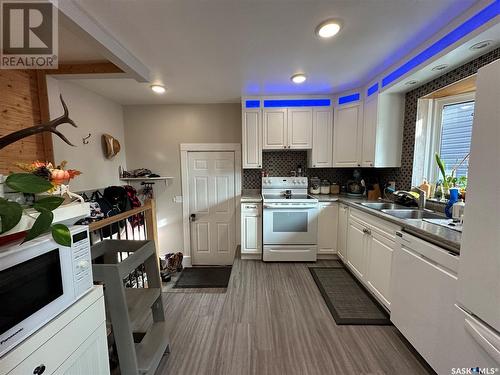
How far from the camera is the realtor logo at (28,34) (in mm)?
1239

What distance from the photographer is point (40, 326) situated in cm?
76

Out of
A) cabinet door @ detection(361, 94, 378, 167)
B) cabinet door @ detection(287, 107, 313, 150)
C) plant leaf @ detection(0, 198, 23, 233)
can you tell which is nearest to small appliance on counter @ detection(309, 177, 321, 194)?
cabinet door @ detection(287, 107, 313, 150)

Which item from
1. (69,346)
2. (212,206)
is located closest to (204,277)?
(212,206)

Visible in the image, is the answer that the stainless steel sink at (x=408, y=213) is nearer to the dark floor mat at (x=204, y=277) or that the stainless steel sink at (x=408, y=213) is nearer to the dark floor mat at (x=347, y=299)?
the dark floor mat at (x=347, y=299)

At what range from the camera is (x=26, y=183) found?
0.72 m

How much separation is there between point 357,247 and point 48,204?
264cm

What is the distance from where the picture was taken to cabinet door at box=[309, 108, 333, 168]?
3.08m

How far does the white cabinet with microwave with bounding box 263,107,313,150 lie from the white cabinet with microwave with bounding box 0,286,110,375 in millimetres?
2659

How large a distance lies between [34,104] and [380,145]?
384cm

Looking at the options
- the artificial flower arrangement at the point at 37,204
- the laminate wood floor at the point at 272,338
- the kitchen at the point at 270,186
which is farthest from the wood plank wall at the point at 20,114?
the laminate wood floor at the point at 272,338

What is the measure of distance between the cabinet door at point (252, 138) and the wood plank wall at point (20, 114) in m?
2.28

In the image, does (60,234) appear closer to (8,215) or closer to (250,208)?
(8,215)

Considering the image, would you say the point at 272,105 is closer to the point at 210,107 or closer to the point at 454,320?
the point at 210,107

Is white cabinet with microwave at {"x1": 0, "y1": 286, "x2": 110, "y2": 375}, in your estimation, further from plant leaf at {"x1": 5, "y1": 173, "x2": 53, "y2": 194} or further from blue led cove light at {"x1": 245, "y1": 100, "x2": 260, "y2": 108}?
blue led cove light at {"x1": 245, "y1": 100, "x2": 260, "y2": 108}
